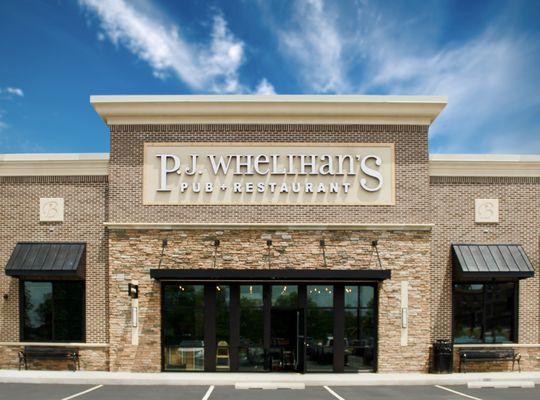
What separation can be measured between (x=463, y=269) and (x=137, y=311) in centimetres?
1109

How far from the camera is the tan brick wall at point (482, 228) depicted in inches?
661

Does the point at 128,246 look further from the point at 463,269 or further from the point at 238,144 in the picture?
the point at 463,269

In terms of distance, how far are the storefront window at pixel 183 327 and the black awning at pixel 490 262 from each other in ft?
29.3

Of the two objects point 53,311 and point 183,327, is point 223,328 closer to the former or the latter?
point 183,327

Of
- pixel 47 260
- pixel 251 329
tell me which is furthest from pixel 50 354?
pixel 251 329

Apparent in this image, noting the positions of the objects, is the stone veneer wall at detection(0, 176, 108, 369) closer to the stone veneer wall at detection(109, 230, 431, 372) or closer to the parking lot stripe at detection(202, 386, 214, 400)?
the stone veneer wall at detection(109, 230, 431, 372)

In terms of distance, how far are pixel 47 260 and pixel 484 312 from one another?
50.3 feet

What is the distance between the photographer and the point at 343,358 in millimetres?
16203

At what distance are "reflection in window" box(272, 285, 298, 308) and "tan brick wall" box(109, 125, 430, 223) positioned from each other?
89.3 inches

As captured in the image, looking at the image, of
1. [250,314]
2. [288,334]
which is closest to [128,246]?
[250,314]

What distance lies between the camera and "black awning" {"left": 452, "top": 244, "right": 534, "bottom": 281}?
16172 millimetres

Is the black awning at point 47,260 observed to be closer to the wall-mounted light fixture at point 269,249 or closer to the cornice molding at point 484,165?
the wall-mounted light fixture at point 269,249

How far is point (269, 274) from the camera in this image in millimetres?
15531

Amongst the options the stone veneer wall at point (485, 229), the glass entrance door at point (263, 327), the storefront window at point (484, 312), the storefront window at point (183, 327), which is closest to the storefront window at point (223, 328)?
the glass entrance door at point (263, 327)
